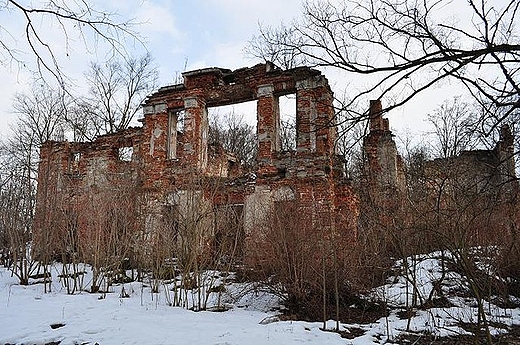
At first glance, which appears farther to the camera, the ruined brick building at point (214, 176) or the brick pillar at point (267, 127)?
the brick pillar at point (267, 127)

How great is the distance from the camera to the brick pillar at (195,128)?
14.8m

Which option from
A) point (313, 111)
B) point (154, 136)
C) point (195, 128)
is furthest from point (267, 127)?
point (154, 136)

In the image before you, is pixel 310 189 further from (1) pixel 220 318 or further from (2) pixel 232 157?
(2) pixel 232 157

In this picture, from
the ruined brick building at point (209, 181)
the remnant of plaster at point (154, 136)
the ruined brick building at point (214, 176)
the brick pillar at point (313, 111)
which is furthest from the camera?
the remnant of plaster at point (154, 136)

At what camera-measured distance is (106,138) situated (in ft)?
60.7

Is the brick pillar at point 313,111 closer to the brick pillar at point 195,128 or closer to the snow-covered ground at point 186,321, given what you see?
the brick pillar at point 195,128

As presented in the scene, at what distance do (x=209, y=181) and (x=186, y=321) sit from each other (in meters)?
4.28

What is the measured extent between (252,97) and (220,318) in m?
9.02

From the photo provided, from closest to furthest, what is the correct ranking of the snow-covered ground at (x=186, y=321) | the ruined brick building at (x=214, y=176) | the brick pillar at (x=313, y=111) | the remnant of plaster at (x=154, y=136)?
the snow-covered ground at (x=186, y=321)
the ruined brick building at (x=214, y=176)
the brick pillar at (x=313, y=111)
the remnant of plaster at (x=154, y=136)

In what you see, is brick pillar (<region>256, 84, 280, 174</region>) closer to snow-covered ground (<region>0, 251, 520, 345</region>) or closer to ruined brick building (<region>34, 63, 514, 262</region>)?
ruined brick building (<region>34, 63, 514, 262</region>)

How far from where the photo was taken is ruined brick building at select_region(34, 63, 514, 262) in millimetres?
9281

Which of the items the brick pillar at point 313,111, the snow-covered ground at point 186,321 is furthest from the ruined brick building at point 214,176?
the snow-covered ground at point 186,321

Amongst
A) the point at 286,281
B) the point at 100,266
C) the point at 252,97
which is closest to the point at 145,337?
the point at 286,281

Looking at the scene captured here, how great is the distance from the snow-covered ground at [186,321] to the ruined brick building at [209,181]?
4.24 ft
